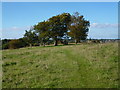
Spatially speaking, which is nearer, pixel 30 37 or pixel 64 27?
pixel 64 27

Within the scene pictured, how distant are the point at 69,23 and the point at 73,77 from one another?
50.4 meters

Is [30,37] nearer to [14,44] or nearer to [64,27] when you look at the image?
[14,44]

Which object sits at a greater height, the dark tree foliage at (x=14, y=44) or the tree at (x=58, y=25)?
the tree at (x=58, y=25)

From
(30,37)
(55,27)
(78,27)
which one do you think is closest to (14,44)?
(30,37)

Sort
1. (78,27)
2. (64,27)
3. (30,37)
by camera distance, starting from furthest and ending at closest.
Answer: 1. (30,37)
2. (64,27)
3. (78,27)

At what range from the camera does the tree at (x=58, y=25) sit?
59.1 meters

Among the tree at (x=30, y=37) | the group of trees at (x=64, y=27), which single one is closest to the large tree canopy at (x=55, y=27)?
the group of trees at (x=64, y=27)

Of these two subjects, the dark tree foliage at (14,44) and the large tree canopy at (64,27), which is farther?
the dark tree foliage at (14,44)

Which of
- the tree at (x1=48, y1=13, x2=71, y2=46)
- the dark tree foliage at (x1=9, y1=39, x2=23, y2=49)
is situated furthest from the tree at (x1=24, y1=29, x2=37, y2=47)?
the tree at (x1=48, y1=13, x2=71, y2=46)

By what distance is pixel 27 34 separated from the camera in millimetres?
73438

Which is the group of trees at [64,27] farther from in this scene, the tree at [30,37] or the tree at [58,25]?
the tree at [30,37]

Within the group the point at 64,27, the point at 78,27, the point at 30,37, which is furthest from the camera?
the point at 30,37

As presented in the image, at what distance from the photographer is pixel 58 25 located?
196 feet

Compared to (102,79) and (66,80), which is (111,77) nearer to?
(102,79)
